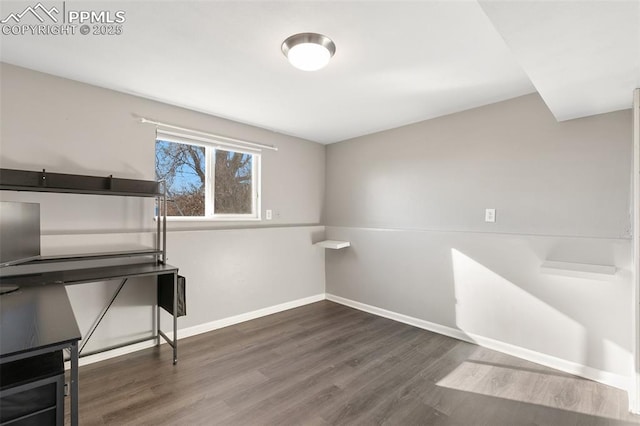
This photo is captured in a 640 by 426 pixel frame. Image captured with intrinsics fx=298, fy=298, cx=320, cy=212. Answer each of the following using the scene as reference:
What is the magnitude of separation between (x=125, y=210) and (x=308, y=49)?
2.06 m

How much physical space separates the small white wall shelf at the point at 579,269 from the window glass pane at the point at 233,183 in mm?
2980

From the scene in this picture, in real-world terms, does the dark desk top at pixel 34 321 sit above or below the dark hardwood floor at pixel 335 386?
above

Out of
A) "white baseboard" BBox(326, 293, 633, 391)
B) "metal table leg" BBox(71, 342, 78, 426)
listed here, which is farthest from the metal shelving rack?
"white baseboard" BBox(326, 293, 633, 391)

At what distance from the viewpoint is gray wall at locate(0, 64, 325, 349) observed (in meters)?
2.21

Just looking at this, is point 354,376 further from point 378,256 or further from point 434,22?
point 434,22

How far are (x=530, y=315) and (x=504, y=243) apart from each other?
62 cm

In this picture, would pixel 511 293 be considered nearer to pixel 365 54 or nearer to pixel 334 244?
pixel 334 244

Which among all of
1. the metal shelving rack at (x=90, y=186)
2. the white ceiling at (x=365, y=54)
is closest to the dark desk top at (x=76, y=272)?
the metal shelving rack at (x=90, y=186)

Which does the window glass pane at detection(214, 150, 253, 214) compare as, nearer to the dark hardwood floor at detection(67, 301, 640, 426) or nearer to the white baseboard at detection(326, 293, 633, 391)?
the dark hardwood floor at detection(67, 301, 640, 426)

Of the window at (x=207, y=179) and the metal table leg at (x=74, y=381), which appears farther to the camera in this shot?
the window at (x=207, y=179)

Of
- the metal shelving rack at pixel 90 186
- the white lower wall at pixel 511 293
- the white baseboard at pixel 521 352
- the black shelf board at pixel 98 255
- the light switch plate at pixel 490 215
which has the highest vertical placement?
the metal shelving rack at pixel 90 186

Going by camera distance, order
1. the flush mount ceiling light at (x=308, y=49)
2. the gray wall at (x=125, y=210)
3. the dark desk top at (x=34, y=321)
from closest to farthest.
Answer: the dark desk top at (x=34, y=321)
the flush mount ceiling light at (x=308, y=49)
the gray wall at (x=125, y=210)

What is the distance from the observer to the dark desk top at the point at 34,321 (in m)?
1.01

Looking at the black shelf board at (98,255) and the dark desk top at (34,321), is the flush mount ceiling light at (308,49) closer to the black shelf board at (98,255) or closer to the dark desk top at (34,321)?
the dark desk top at (34,321)
